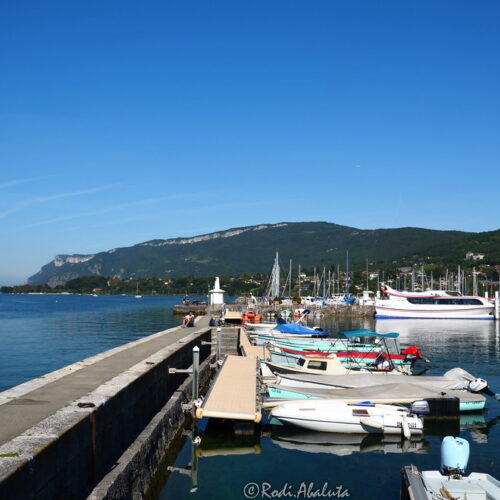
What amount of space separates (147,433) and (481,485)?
7.47m

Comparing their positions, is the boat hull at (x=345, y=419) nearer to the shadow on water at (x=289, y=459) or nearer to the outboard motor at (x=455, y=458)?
the shadow on water at (x=289, y=459)

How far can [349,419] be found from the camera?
61.0ft

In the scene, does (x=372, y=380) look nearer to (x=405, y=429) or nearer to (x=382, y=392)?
(x=382, y=392)

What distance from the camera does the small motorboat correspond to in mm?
10828

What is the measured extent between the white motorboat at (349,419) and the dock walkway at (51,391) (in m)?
5.47

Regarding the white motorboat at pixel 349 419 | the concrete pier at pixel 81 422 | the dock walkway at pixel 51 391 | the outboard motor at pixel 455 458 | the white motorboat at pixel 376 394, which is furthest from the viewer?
the white motorboat at pixel 376 394

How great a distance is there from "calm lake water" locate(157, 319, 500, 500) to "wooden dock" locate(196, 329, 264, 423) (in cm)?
99

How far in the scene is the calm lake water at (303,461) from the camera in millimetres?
14078

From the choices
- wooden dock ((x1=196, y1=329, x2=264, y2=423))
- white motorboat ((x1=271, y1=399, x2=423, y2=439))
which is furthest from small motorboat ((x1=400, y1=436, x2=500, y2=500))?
white motorboat ((x1=271, y1=399, x2=423, y2=439))

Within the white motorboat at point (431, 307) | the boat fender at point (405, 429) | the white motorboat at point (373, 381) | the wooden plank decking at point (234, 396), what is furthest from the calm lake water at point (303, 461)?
the white motorboat at point (431, 307)

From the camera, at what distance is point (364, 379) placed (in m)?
23.3

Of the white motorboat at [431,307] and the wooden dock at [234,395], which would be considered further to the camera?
the white motorboat at [431,307]

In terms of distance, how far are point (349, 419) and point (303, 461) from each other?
290 centimetres

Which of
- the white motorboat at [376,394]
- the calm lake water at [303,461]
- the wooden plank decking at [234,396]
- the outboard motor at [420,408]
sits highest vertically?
the wooden plank decking at [234,396]
